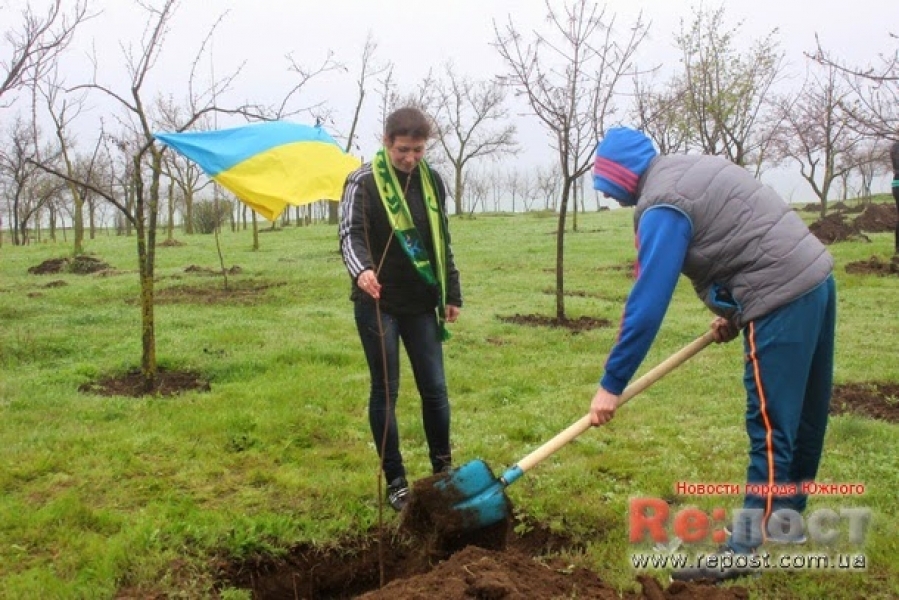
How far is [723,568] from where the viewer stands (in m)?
3.11

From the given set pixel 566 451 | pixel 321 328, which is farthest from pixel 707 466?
pixel 321 328

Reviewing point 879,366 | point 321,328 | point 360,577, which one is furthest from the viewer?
point 321,328

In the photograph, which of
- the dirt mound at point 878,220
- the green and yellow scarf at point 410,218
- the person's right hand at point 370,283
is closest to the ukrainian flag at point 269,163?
the green and yellow scarf at point 410,218

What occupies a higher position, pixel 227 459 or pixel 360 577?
pixel 227 459

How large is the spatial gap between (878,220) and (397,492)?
906 inches

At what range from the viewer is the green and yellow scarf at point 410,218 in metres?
3.81

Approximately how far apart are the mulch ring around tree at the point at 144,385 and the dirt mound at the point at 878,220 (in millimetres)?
20473

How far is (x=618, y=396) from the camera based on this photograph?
3.07 m

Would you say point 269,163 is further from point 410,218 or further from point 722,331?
point 722,331

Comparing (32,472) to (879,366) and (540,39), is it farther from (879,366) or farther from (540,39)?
(540,39)

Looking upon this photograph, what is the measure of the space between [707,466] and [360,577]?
2.26 metres

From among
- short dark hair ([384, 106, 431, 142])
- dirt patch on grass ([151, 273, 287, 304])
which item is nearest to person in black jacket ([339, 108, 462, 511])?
short dark hair ([384, 106, 431, 142])

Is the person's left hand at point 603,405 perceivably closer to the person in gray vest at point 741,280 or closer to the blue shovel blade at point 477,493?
the person in gray vest at point 741,280

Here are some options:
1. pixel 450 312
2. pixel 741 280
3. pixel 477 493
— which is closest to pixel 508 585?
pixel 477 493
